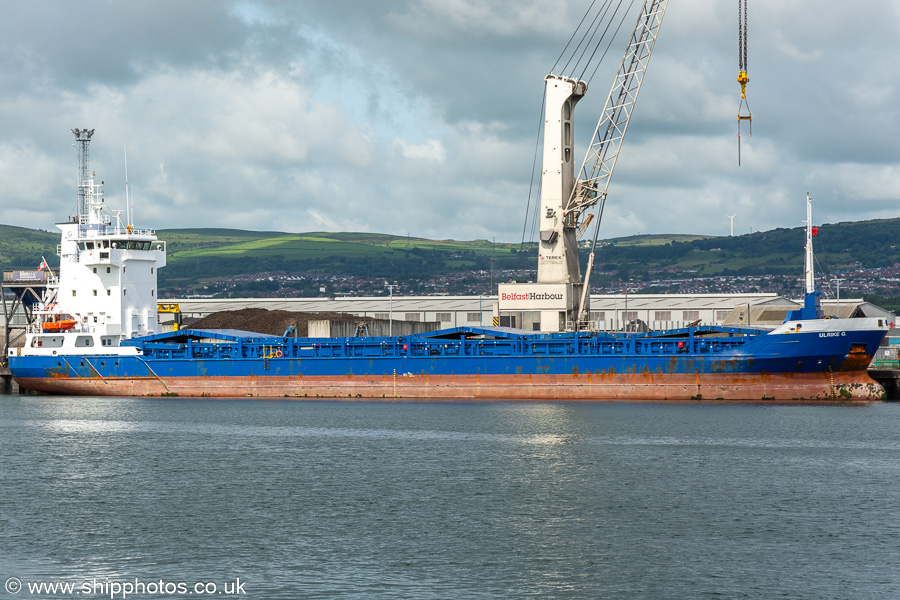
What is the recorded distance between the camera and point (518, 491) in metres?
29.3

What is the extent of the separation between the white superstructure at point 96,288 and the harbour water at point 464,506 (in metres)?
14.0

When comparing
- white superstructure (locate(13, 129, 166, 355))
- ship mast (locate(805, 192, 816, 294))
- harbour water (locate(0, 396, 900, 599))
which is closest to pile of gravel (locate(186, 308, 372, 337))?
white superstructure (locate(13, 129, 166, 355))

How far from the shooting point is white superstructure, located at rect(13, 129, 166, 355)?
58531 mm

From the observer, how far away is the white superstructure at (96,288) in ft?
192

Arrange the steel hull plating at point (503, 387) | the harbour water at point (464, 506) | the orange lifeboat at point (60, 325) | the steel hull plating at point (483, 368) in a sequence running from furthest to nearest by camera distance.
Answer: the orange lifeboat at point (60, 325)
the steel hull plating at point (503, 387)
the steel hull plating at point (483, 368)
the harbour water at point (464, 506)

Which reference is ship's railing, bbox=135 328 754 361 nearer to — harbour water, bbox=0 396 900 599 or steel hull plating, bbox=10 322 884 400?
steel hull plating, bbox=10 322 884 400

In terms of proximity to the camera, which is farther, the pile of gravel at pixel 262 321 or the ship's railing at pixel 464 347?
the pile of gravel at pixel 262 321

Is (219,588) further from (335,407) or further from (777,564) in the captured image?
(335,407)

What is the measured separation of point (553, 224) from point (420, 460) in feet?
91.9

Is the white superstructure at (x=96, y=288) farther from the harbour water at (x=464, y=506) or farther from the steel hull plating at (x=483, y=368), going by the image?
the harbour water at (x=464, y=506)

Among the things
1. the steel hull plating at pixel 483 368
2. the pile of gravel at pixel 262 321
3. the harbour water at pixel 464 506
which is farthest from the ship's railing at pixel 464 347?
the pile of gravel at pixel 262 321

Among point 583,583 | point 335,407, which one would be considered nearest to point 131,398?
point 335,407

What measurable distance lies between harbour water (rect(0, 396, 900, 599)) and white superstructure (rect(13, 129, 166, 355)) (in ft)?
45.8

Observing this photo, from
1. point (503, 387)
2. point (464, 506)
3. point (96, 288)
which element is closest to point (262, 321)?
point (96, 288)
